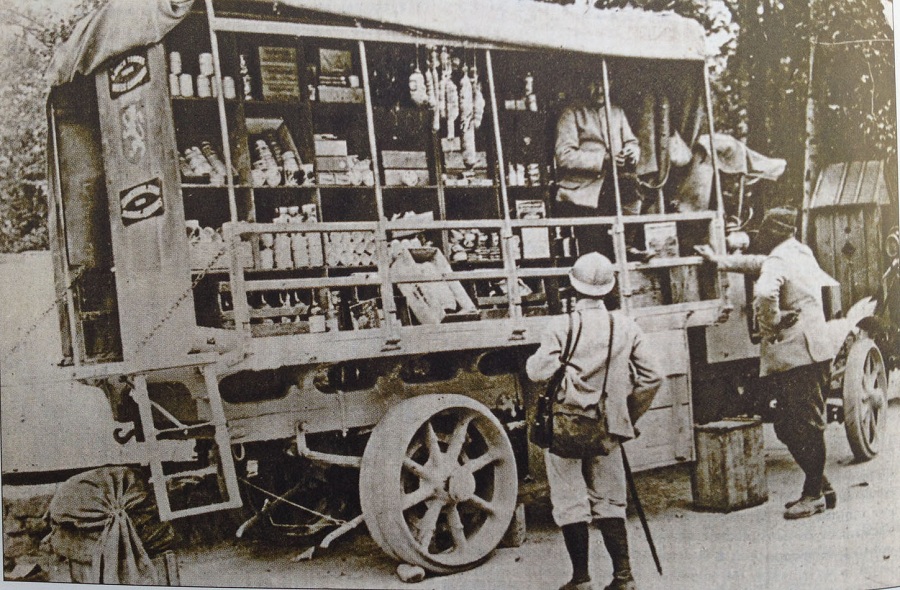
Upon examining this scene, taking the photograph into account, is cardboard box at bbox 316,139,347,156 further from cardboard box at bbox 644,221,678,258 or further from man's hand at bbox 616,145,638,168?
cardboard box at bbox 644,221,678,258

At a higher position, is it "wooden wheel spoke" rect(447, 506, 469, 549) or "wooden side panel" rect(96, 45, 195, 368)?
"wooden side panel" rect(96, 45, 195, 368)

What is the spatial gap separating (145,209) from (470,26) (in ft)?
6.34

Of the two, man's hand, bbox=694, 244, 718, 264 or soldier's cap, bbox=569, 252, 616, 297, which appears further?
man's hand, bbox=694, 244, 718, 264

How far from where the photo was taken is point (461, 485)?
15.6ft

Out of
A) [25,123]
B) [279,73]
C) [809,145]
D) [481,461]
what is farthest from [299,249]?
[809,145]

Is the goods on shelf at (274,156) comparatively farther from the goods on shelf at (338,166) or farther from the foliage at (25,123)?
the foliage at (25,123)

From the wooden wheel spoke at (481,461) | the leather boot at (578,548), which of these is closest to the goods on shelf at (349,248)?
the wooden wheel spoke at (481,461)

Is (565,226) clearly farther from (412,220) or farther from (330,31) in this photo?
(330,31)

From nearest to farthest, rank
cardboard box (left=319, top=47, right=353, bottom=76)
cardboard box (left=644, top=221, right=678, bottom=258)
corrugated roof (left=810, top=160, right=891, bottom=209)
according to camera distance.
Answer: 1. cardboard box (left=319, top=47, right=353, bottom=76)
2. cardboard box (left=644, top=221, right=678, bottom=258)
3. corrugated roof (left=810, top=160, right=891, bottom=209)

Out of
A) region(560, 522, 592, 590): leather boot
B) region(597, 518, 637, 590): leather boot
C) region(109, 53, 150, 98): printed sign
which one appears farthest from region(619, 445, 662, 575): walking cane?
region(109, 53, 150, 98): printed sign

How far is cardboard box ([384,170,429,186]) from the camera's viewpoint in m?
4.89

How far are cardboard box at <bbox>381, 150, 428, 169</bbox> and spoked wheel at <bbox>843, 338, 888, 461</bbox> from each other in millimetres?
2690

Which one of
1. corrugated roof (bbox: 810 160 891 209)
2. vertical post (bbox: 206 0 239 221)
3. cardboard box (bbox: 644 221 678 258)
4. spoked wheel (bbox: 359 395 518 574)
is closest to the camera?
vertical post (bbox: 206 0 239 221)

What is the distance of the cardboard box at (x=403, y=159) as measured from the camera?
4.87 m
